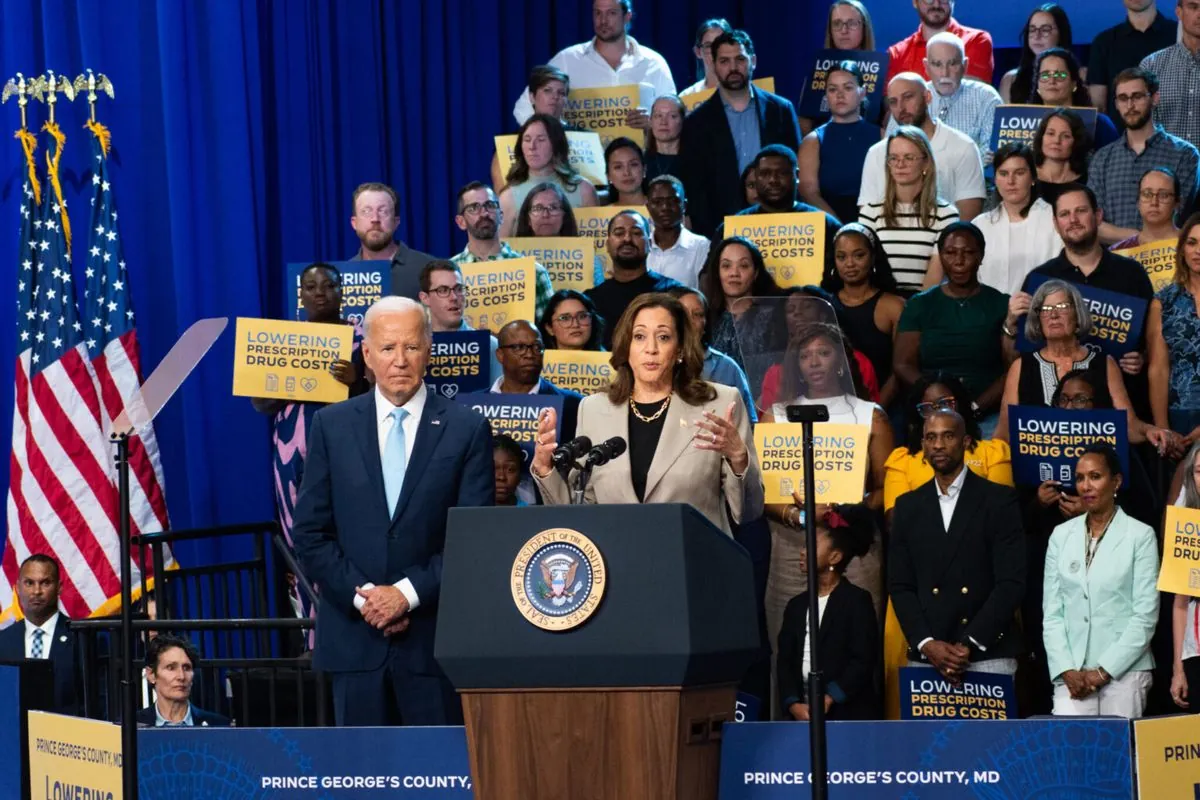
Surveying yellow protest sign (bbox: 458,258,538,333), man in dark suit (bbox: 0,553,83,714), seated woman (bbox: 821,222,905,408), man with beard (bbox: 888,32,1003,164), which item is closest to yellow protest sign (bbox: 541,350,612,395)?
yellow protest sign (bbox: 458,258,538,333)

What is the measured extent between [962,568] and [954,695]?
0.45m

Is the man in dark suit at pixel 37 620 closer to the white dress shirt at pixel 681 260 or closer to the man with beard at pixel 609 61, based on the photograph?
the white dress shirt at pixel 681 260

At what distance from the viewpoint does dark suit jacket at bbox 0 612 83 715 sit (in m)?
6.51

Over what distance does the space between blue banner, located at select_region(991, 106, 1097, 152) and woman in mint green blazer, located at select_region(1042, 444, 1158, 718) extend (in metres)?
2.80

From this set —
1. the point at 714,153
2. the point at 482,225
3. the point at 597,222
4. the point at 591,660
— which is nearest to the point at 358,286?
the point at 482,225

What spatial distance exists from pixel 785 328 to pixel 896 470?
1.15 metres

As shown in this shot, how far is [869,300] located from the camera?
24.1 ft

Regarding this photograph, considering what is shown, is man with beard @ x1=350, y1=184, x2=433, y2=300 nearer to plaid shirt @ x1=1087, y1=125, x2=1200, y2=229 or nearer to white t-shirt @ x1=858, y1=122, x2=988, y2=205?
white t-shirt @ x1=858, y1=122, x2=988, y2=205

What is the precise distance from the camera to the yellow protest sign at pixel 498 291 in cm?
751

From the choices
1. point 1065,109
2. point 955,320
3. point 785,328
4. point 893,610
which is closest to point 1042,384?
point 955,320

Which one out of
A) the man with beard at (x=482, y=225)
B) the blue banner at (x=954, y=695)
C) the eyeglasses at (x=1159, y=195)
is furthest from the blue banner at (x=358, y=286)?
the eyeglasses at (x=1159, y=195)

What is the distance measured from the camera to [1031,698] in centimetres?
628

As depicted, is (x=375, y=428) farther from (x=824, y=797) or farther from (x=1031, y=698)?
(x=1031, y=698)

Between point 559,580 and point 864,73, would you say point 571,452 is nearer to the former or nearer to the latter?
point 559,580
